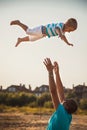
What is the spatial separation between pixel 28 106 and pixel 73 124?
42cm

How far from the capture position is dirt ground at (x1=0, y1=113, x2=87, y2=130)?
9.95 feet

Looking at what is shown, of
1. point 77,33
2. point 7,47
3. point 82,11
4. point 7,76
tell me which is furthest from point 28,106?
point 82,11

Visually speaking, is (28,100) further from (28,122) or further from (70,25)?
(70,25)

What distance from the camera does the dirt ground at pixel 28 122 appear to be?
9.95 ft

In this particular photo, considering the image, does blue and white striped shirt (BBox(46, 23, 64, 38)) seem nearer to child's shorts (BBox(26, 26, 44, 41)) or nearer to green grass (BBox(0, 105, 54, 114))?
child's shorts (BBox(26, 26, 44, 41))

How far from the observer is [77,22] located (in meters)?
3.02

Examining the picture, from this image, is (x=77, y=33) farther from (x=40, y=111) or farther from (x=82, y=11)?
(x=40, y=111)

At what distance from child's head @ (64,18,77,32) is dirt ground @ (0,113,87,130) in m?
0.77

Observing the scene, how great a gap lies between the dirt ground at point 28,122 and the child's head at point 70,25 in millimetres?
769

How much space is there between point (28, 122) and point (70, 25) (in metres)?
0.91

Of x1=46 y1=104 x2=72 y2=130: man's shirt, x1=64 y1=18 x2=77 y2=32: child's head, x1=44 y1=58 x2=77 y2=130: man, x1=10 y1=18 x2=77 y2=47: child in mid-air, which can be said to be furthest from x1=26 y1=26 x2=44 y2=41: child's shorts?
x1=46 y1=104 x2=72 y2=130: man's shirt

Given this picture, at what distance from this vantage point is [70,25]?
9.23 ft

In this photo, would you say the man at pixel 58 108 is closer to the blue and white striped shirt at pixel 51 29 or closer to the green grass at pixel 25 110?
the blue and white striped shirt at pixel 51 29

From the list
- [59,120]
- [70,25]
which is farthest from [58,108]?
[70,25]
